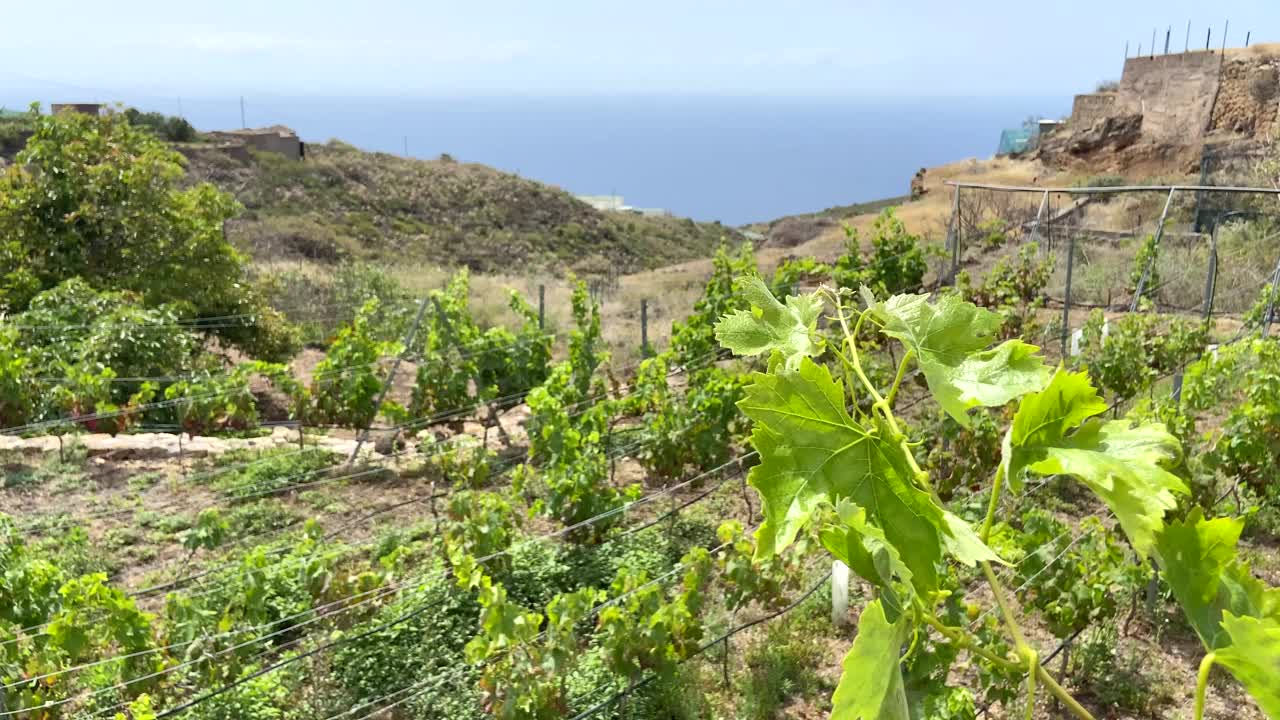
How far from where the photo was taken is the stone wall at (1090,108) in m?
26.5

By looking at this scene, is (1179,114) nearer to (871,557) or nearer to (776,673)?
(776,673)

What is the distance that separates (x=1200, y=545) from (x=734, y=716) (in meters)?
3.52

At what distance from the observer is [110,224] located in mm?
10859

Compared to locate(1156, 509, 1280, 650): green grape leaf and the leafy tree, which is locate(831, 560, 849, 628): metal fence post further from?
the leafy tree

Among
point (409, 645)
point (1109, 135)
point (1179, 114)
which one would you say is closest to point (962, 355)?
point (409, 645)

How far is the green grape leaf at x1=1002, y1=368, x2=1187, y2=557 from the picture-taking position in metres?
0.88

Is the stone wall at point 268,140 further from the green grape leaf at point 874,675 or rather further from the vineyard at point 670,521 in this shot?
the green grape leaf at point 874,675

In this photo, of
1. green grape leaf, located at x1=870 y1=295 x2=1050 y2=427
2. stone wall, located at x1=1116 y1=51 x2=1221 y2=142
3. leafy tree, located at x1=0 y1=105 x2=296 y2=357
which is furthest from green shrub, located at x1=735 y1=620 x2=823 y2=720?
stone wall, located at x1=1116 y1=51 x2=1221 y2=142

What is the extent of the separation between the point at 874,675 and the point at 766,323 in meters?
0.46

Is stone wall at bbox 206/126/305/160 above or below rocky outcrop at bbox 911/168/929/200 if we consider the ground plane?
above

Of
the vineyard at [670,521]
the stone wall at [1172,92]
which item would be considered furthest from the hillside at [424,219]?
the vineyard at [670,521]

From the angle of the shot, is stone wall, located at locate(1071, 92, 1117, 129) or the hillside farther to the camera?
the hillside

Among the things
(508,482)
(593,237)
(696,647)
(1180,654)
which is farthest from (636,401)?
(593,237)

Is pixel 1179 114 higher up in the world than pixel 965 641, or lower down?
higher up
